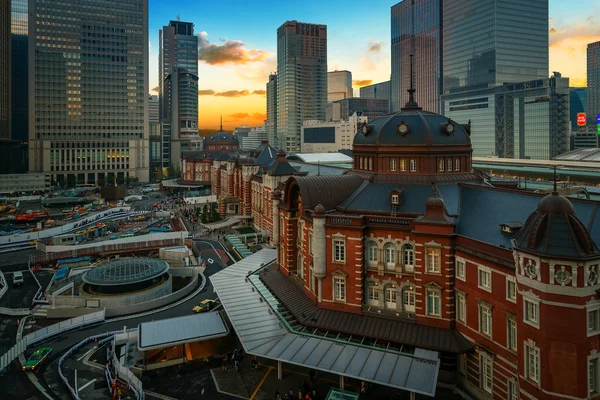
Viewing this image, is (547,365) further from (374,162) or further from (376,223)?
(374,162)

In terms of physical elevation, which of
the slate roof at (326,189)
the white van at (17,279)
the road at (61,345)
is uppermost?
the slate roof at (326,189)

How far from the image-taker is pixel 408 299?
41438 millimetres

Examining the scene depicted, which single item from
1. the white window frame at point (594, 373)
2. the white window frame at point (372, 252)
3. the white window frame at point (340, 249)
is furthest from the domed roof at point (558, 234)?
the white window frame at point (340, 249)

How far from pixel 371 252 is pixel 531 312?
649 inches

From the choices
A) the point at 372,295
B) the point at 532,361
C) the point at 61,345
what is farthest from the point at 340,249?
the point at 61,345

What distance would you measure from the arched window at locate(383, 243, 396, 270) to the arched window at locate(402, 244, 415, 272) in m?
0.95

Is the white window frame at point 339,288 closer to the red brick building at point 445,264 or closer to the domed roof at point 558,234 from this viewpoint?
the red brick building at point 445,264

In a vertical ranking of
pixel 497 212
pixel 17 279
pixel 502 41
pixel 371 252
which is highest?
pixel 502 41

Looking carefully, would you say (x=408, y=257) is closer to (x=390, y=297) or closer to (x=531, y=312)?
(x=390, y=297)

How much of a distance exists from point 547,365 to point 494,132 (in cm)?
16047

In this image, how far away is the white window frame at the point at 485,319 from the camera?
34656mm

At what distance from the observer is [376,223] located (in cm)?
4231

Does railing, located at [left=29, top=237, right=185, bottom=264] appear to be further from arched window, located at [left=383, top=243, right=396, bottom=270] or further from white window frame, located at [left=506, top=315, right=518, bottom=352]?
white window frame, located at [left=506, top=315, right=518, bottom=352]

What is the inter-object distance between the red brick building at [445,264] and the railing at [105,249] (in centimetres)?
3593
